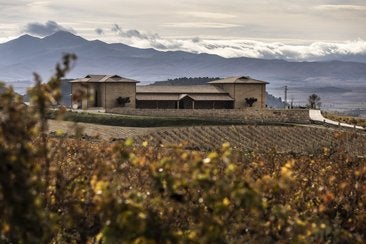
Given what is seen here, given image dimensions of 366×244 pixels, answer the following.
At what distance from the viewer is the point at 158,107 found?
9831 cm

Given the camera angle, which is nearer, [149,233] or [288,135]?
[149,233]

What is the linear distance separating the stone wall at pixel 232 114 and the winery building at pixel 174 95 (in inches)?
184

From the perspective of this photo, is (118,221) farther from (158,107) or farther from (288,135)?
(158,107)

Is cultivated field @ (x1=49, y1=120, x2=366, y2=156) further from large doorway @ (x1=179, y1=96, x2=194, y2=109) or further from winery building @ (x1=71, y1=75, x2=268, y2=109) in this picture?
large doorway @ (x1=179, y1=96, x2=194, y2=109)

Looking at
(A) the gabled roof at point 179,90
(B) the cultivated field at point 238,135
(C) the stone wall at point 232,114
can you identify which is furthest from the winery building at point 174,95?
(B) the cultivated field at point 238,135

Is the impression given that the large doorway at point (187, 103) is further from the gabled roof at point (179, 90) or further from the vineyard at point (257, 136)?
the vineyard at point (257, 136)

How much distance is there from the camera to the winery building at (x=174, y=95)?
3799 inches

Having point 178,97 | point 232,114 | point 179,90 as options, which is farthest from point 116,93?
point 232,114

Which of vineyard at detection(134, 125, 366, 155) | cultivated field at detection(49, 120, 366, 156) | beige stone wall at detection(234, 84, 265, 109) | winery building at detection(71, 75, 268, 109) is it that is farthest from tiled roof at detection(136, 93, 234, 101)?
vineyard at detection(134, 125, 366, 155)

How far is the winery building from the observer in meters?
96.5

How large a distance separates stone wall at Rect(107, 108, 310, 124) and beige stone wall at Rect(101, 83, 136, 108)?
159 inches

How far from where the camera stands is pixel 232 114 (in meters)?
93.5

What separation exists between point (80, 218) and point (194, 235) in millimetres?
6113

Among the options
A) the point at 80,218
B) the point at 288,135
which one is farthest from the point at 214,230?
the point at 288,135
